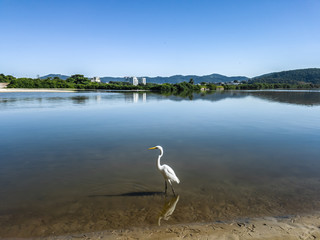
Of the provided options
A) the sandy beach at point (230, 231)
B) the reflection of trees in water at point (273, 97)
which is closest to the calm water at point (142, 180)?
the sandy beach at point (230, 231)

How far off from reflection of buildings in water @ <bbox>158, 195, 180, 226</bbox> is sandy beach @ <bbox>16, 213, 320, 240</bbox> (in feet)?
1.75

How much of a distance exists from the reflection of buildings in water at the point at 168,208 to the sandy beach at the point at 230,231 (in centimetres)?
53

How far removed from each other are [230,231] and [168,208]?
2.02 meters

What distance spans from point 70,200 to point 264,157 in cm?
979

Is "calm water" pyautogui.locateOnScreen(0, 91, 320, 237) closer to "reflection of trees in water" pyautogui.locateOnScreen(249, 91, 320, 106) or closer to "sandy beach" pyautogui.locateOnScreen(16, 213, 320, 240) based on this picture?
"sandy beach" pyautogui.locateOnScreen(16, 213, 320, 240)

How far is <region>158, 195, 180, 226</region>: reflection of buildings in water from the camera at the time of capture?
6328 millimetres

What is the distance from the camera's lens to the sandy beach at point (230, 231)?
5273 mm

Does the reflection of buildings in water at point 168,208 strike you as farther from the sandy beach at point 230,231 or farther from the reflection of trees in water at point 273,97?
the reflection of trees in water at point 273,97

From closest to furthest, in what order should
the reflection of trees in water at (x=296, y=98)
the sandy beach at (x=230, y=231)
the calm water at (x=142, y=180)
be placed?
the sandy beach at (x=230, y=231), the calm water at (x=142, y=180), the reflection of trees in water at (x=296, y=98)

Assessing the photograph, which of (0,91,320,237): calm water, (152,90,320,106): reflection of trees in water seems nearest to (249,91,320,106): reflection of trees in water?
(152,90,320,106): reflection of trees in water

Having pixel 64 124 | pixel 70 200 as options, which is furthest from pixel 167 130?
pixel 70 200

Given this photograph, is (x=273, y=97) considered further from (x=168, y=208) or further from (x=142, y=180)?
(x=168, y=208)

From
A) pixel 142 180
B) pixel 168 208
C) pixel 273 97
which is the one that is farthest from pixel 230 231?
pixel 273 97

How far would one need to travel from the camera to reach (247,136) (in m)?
16.0
